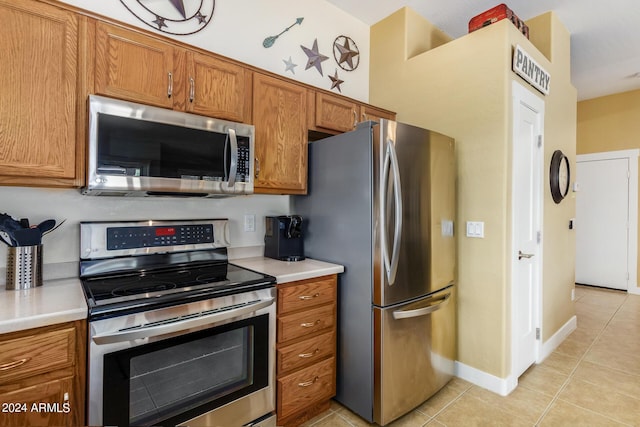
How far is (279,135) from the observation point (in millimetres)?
2129

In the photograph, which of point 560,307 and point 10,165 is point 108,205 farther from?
point 560,307

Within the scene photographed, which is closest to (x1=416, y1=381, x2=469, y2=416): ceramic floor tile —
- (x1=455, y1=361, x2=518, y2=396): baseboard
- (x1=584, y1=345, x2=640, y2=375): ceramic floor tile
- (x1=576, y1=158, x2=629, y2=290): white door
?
(x1=455, y1=361, x2=518, y2=396): baseboard

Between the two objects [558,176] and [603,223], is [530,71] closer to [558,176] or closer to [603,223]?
[558,176]

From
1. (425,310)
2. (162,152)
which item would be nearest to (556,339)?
(425,310)

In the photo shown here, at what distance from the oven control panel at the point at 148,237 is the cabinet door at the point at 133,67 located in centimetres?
68

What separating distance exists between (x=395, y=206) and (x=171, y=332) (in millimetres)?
1273

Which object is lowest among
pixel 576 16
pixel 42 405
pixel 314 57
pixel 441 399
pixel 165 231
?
pixel 441 399

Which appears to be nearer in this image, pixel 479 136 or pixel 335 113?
pixel 479 136

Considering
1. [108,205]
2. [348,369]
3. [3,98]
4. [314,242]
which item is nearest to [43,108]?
[3,98]

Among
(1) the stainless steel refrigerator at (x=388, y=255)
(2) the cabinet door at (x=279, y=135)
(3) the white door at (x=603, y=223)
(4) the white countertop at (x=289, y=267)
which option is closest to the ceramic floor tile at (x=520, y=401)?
(1) the stainless steel refrigerator at (x=388, y=255)

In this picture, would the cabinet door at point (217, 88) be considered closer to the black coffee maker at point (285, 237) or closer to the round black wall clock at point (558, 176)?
the black coffee maker at point (285, 237)

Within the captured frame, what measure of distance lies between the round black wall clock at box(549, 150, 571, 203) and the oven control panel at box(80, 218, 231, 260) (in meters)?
2.79

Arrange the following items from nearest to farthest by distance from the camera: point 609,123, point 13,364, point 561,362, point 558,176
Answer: point 13,364 < point 561,362 < point 558,176 < point 609,123

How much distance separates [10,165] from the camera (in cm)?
133
